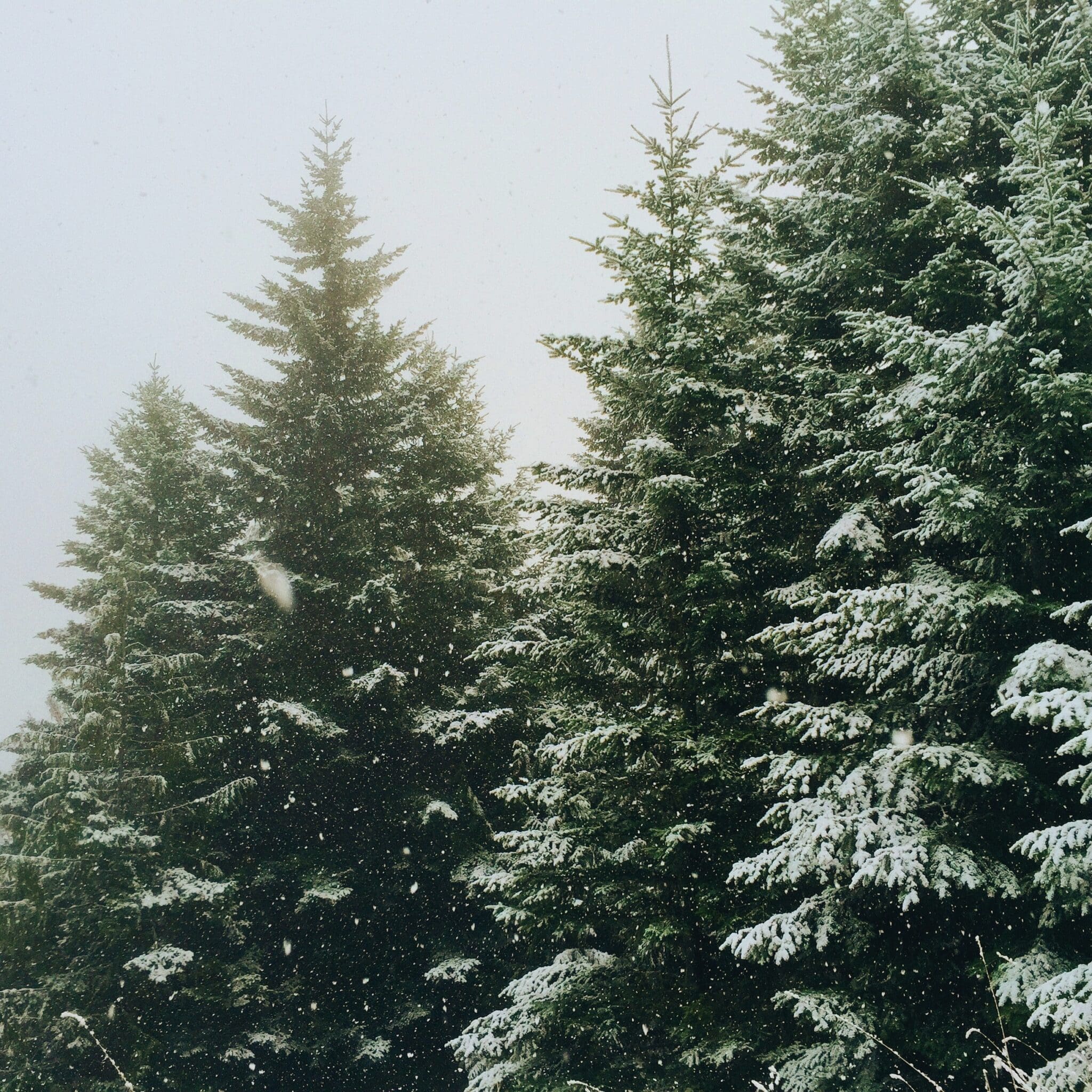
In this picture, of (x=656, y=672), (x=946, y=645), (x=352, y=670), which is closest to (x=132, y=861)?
(x=352, y=670)

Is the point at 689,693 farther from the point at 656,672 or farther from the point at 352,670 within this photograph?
the point at 352,670

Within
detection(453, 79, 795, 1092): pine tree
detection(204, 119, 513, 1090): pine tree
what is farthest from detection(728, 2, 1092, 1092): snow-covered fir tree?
detection(204, 119, 513, 1090): pine tree

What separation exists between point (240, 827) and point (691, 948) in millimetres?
9024

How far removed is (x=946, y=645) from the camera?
19.0 feet

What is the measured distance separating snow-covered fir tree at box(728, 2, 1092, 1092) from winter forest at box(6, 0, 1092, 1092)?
0.05 m

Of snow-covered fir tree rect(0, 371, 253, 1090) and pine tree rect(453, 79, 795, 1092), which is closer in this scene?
pine tree rect(453, 79, 795, 1092)

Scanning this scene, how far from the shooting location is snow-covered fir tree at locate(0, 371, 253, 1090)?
33.9 feet

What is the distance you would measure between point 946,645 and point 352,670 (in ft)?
31.1

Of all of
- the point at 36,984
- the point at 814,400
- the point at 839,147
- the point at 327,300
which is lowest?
the point at 36,984

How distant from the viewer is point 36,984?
13.9 metres

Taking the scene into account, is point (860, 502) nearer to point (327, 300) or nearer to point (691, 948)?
point (691, 948)

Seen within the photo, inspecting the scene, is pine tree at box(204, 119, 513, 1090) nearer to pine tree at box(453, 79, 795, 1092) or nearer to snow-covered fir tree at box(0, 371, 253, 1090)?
snow-covered fir tree at box(0, 371, 253, 1090)

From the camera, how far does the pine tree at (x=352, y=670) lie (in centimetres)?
1015

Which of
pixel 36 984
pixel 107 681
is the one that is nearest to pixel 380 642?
pixel 107 681
